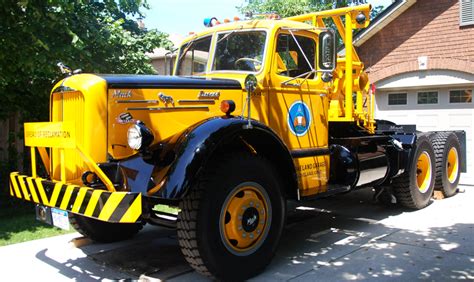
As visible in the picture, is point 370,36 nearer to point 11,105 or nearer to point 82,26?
point 82,26

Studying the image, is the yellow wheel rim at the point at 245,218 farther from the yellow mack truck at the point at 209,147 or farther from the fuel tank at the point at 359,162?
the fuel tank at the point at 359,162

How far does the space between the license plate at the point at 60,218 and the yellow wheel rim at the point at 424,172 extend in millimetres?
5755

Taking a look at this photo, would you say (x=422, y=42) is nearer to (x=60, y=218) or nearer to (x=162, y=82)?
(x=162, y=82)

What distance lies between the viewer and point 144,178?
4.08 m

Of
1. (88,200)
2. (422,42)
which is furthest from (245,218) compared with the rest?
(422,42)

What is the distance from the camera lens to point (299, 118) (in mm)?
5500

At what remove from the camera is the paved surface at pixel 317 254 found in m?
4.65

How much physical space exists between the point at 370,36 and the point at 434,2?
5.87ft

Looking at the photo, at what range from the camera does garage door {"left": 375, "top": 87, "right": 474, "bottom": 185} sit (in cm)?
1146

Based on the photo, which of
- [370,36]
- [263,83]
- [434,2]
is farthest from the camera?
[370,36]

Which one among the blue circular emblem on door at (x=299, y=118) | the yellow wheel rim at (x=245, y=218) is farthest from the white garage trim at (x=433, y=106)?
the yellow wheel rim at (x=245, y=218)

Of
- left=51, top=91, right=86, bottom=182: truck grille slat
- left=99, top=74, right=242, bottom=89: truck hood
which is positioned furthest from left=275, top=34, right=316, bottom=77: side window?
left=51, top=91, right=86, bottom=182: truck grille slat

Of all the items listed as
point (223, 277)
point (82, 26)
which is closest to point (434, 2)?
point (82, 26)

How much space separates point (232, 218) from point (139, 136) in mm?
1126
